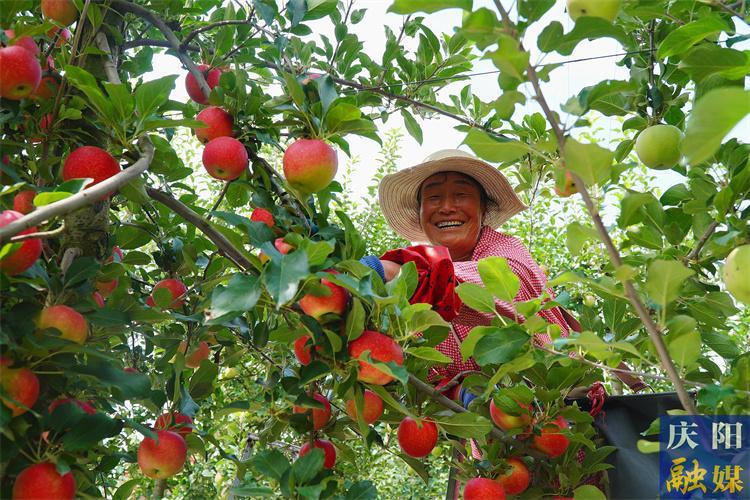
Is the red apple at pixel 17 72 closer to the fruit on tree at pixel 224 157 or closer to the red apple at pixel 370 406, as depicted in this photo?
the fruit on tree at pixel 224 157

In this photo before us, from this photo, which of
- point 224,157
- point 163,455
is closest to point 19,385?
point 163,455

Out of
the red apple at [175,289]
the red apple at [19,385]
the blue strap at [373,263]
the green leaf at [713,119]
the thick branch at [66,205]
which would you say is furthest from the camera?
the red apple at [175,289]

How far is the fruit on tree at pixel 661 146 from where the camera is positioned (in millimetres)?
1373

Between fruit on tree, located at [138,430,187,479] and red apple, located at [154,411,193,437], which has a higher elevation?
red apple, located at [154,411,193,437]

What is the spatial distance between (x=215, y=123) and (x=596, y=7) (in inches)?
29.7

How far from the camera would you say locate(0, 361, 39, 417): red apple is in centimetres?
96

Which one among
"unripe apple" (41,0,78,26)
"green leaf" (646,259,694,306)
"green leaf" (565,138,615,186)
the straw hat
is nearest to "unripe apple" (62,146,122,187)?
"unripe apple" (41,0,78,26)

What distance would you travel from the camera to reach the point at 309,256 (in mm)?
1069

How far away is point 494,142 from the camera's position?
3.21ft

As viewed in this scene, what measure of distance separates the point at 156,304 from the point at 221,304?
2.01 ft

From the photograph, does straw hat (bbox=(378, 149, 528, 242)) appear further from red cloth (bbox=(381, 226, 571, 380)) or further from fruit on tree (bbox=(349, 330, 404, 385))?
fruit on tree (bbox=(349, 330, 404, 385))

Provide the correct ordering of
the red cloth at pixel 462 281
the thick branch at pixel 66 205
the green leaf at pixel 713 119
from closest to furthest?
the green leaf at pixel 713 119 < the thick branch at pixel 66 205 < the red cloth at pixel 462 281

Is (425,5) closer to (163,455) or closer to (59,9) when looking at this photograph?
(59,9)

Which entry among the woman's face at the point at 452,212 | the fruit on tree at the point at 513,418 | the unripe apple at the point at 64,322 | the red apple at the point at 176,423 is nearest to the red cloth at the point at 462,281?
the woman's face at the point at 452,212
